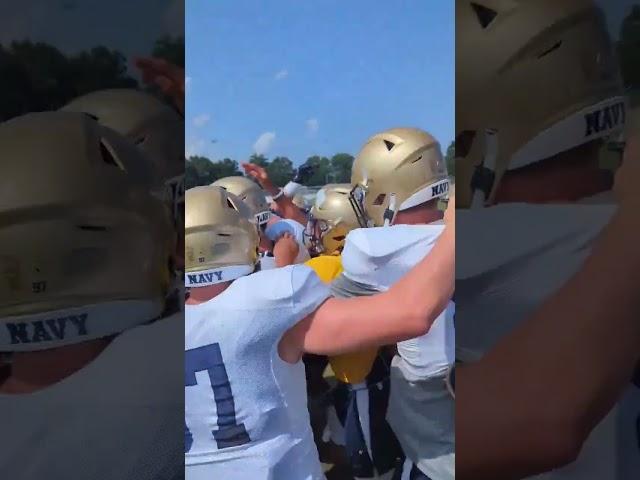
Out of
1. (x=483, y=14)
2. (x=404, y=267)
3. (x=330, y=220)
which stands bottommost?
(x=404, y=267)

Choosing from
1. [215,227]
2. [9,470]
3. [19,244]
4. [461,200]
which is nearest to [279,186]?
[215,227]

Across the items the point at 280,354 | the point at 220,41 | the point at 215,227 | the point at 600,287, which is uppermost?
the point at 220,41

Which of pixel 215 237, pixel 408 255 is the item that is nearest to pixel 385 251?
pixel 408 255

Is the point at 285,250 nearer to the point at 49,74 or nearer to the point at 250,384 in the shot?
the point at 250,384

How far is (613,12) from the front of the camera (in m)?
1.70

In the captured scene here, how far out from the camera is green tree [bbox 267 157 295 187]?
175cm

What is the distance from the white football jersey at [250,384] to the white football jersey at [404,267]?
4.4 inches

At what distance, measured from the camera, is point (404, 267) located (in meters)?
1.76

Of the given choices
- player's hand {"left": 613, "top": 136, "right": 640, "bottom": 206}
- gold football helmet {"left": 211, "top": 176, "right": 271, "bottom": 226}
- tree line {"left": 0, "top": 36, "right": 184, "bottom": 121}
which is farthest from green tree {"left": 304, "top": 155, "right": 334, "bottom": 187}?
player's hand {"left": 613, "top": 136, "right": 640, "bottom": 206}

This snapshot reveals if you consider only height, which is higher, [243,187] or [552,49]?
[552,49]

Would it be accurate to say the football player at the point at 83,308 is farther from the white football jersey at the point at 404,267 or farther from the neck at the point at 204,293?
the white football jersey at the point at 404,267

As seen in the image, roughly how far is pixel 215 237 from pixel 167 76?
1.26 ft

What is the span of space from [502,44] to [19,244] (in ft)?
3.71

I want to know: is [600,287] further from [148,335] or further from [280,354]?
[148,335]
